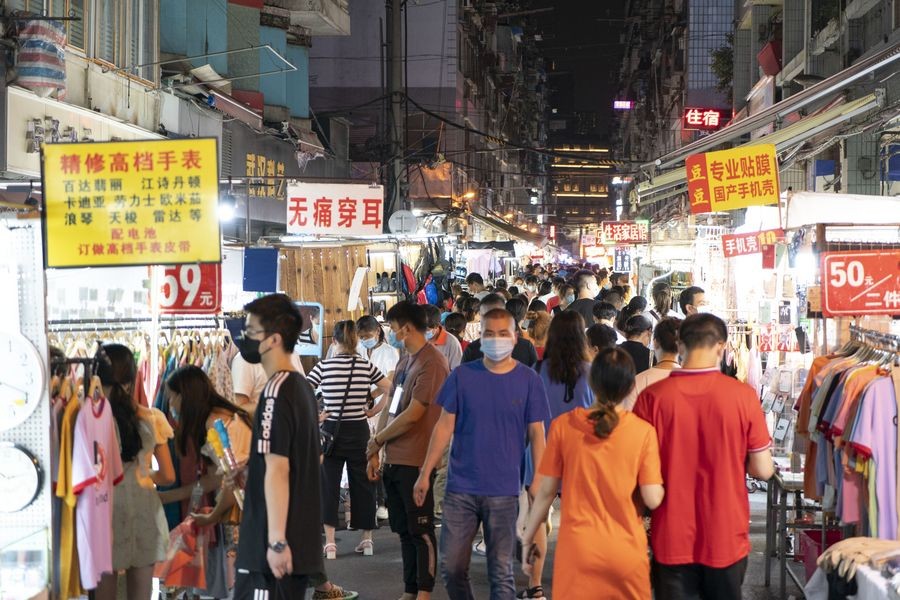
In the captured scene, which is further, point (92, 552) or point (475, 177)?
point (475, 177)

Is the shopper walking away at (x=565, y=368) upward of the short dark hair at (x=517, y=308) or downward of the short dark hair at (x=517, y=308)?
downward

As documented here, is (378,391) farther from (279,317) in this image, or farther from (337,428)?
(279,317)

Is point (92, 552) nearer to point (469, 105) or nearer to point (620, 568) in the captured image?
point (620, 568)

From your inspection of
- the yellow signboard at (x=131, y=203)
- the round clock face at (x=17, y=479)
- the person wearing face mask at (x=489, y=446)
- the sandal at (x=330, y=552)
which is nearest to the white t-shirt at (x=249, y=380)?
the sandal at (x=330, y=552)

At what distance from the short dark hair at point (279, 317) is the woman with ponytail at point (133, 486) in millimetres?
1433

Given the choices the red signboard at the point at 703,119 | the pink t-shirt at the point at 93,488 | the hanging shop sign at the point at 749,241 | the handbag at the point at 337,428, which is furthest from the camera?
the red signboard at the point at 703,119

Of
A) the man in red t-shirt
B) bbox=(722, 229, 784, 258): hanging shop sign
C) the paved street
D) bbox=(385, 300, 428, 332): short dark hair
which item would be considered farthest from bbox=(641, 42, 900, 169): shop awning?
the man in red t-shirt

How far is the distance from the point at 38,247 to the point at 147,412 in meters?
1.39

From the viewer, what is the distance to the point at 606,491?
5.35 m

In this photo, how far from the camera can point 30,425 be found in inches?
219

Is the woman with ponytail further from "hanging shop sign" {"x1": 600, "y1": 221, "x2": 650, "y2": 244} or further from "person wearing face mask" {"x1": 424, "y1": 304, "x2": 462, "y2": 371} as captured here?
"hanging shop sign" {"x1": 600, "y1": 221, "x2": 650, "y2": 244}

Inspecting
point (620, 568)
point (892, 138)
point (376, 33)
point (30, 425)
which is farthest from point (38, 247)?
point (376, 33)

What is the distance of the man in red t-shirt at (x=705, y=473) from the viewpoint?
5539mm

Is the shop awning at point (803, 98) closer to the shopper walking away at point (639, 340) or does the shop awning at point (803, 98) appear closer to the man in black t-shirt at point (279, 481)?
the shopper walking away at point (639, 340)
